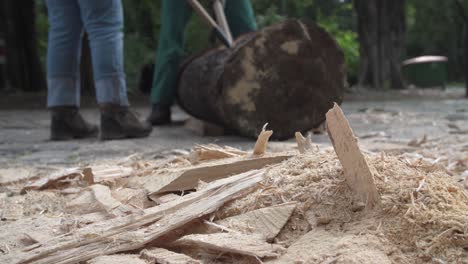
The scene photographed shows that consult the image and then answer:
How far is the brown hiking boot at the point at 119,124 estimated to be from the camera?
425cm

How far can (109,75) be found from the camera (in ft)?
13.6

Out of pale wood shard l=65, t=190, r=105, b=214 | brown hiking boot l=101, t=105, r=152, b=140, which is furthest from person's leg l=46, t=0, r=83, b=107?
pale wood shard l=65, t=190, r=105, b=214

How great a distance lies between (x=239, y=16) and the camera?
5.30m

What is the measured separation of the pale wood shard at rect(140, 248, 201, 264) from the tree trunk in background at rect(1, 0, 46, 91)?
507 inches

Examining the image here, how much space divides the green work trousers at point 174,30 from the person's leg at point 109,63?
1.09 m

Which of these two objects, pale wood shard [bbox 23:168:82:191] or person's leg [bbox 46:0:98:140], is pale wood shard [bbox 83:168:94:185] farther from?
person's leg [bbox 46:0:98:140]

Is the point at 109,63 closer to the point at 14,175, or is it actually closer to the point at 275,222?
the point at 14,175

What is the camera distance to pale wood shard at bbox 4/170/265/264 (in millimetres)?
1556

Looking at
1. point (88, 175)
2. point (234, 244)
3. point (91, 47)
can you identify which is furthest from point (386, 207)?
point (91, 47)

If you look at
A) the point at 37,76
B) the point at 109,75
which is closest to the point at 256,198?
the point at 109,75

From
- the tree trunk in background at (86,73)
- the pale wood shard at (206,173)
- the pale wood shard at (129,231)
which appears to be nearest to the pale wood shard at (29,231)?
the pale wood shard at (129,231)

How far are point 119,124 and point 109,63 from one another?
44 cm

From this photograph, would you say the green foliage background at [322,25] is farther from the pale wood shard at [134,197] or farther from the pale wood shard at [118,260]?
the pale wood shard at [118,260]

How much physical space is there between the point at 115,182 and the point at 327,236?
1.22 m
